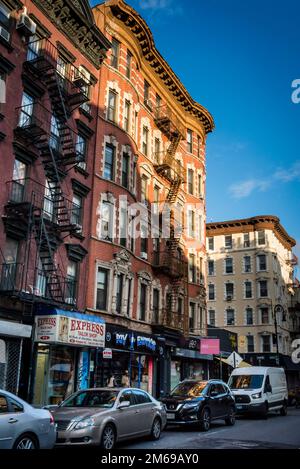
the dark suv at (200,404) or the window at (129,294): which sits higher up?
the window at (129,294)

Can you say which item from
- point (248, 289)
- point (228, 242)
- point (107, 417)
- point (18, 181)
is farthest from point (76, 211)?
point (228, 242)

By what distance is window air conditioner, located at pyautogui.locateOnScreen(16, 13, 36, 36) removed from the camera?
21094 mm

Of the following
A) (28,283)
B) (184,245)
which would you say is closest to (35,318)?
(28,283)

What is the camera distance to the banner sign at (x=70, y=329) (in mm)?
19359

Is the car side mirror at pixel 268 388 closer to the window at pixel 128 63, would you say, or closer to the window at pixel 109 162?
the window at pixel 109 162

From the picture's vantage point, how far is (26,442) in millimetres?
9719

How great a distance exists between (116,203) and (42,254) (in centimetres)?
683

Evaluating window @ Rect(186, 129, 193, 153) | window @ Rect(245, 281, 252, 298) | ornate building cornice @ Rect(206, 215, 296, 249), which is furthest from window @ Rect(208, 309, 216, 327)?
window @ Rect(186, 129, 193, 153)

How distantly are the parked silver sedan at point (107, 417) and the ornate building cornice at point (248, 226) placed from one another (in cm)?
4999

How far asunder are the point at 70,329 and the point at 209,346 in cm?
1469

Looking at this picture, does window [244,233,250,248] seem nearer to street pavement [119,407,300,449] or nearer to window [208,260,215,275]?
window [208,260,215,275]

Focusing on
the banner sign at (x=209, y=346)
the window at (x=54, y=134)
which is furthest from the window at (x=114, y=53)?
the banner sign at (x=209, y=346)
